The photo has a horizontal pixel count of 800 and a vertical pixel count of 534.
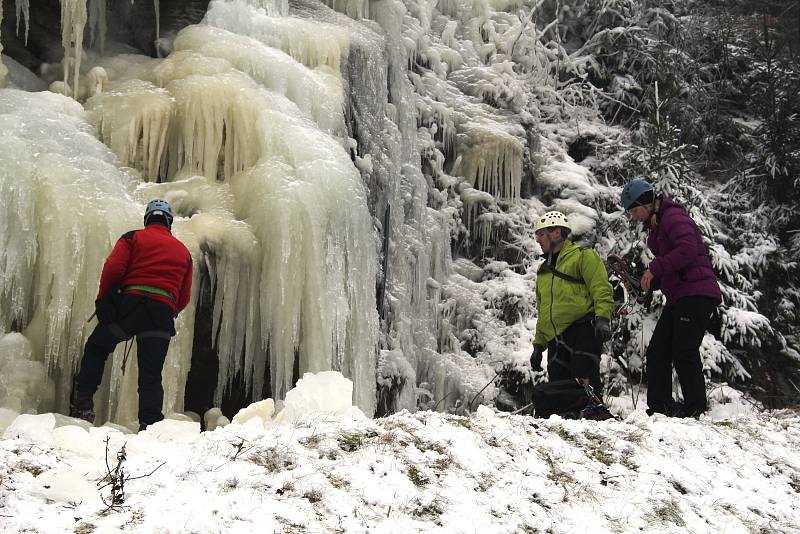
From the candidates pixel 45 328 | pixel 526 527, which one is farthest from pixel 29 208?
pixel 526 527

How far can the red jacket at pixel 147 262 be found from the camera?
4.59m

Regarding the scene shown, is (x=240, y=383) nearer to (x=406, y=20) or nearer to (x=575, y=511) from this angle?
(x=575, y=511)

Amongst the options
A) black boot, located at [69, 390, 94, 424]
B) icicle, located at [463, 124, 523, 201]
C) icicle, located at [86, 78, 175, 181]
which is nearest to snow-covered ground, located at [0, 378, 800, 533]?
black boot, located at [69, 390, 94, 424]

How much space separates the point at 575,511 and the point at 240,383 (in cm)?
412

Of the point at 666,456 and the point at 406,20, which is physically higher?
the point at 406,20

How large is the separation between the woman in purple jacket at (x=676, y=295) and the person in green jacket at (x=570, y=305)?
1.50 ft

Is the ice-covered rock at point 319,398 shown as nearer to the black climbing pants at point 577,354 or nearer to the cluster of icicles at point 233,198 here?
the black climbing pants at point 577,354

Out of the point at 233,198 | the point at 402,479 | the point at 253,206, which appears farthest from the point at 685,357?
the point at 233,198

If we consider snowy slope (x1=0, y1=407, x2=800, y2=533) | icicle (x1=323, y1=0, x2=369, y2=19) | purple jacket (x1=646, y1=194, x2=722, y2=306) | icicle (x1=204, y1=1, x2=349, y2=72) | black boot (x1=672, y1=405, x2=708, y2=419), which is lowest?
black boot (x1=672, y1=405, x2=708, y2=419)

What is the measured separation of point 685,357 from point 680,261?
2.19 feet

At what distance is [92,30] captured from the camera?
23.2ft

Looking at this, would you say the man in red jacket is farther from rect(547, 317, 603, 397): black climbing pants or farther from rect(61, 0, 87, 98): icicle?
rect(547, 317, 603, 397): black climbing pants

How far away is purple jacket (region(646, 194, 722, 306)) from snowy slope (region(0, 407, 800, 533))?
1.30 m

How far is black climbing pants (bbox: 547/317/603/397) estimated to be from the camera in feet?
15.9
